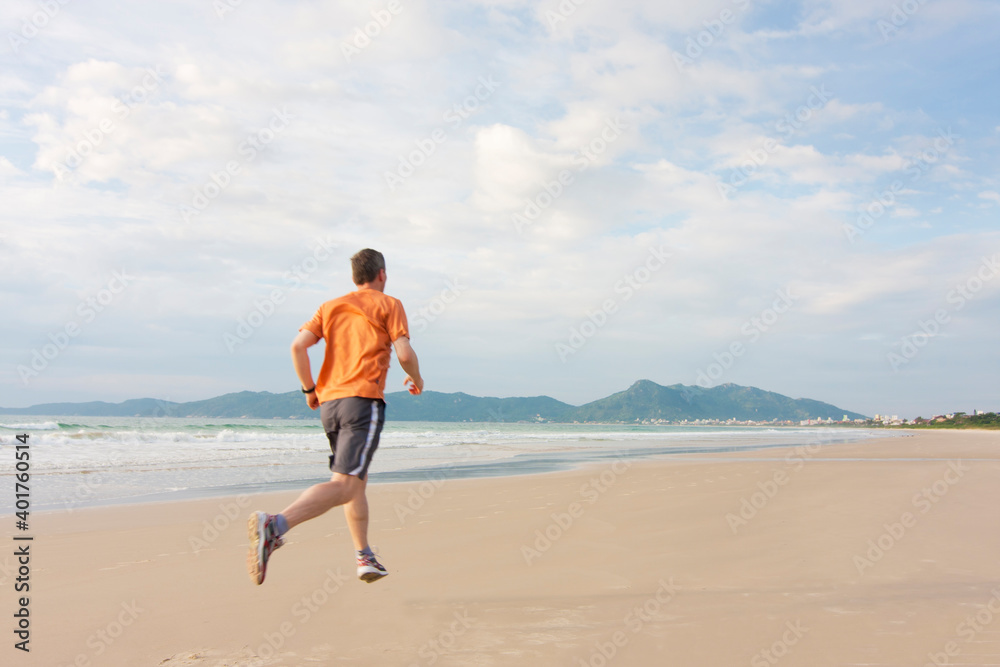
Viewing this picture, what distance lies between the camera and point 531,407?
161750 mm

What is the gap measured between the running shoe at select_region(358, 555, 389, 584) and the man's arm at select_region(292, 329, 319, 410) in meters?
0.97

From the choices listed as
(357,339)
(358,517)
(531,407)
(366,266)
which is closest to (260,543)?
(358,517)

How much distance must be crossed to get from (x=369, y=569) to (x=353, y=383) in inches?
39.7

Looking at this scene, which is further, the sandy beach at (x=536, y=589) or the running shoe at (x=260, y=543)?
the running shoe at (x=260, y=543)

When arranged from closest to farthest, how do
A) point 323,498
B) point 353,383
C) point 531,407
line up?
1. point 323,498
2. point 353,383
3. point 531,407

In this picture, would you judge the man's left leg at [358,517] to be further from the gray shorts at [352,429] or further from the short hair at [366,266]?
the short hair at [366,266]

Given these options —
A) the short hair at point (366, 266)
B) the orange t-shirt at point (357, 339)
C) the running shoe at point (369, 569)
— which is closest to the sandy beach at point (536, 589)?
the running shoe at point (369, 569)

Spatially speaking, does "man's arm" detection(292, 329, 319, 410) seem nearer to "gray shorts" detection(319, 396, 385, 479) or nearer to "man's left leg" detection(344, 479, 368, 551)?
"gray shorts" detection(319, 396, 385, 479)

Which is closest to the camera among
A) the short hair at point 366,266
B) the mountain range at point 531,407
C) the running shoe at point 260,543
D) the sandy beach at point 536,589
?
the sandy beach at point 536,589

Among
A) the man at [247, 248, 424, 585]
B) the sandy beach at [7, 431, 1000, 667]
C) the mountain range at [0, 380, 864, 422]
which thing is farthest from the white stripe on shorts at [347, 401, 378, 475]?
the mountain range at [0, 380, 864, 422]

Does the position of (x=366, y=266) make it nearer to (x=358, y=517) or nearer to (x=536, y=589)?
(x=358, y=517)

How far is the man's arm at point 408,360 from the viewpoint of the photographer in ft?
10.8

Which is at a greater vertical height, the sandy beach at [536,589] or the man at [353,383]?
the man at [353,383]

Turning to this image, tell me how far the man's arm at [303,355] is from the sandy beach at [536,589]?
1.27 meters
